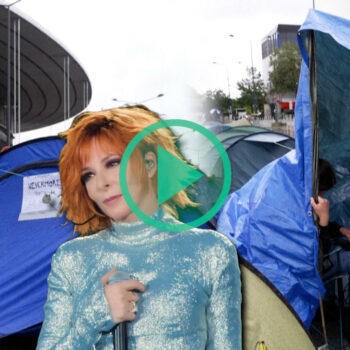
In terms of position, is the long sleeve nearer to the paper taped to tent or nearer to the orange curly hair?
the orange curly hair

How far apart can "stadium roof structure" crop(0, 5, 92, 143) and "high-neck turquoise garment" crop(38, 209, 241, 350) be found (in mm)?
7894

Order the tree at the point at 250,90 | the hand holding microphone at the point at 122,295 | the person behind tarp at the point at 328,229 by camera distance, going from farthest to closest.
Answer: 1. the tree at the point at 250,90
2. the person behind tarp at the point at 328,229
3. the hand holding microphone at the point at 122,295

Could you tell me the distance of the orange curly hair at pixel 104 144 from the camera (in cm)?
82

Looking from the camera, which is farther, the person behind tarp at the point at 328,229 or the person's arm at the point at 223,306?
the person behind tarp at the point at 328,229

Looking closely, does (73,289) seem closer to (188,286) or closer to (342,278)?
(188,286)

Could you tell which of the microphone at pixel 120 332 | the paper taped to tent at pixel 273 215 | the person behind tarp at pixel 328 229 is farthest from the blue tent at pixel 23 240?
the person behind tarp at pixel 328 229

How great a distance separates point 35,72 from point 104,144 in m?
18.7

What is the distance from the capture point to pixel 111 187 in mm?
819

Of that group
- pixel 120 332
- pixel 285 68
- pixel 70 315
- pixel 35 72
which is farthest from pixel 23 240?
pixel 285 68

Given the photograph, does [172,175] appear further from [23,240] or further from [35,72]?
[35,72]

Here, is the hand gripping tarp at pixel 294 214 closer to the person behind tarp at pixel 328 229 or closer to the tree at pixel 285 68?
the person behind tarp at pixel 328 229

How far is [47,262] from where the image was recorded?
234cm

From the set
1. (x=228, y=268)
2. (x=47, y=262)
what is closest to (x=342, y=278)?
(x=47, y=262)

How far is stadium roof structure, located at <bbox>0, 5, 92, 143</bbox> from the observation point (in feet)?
44.0
